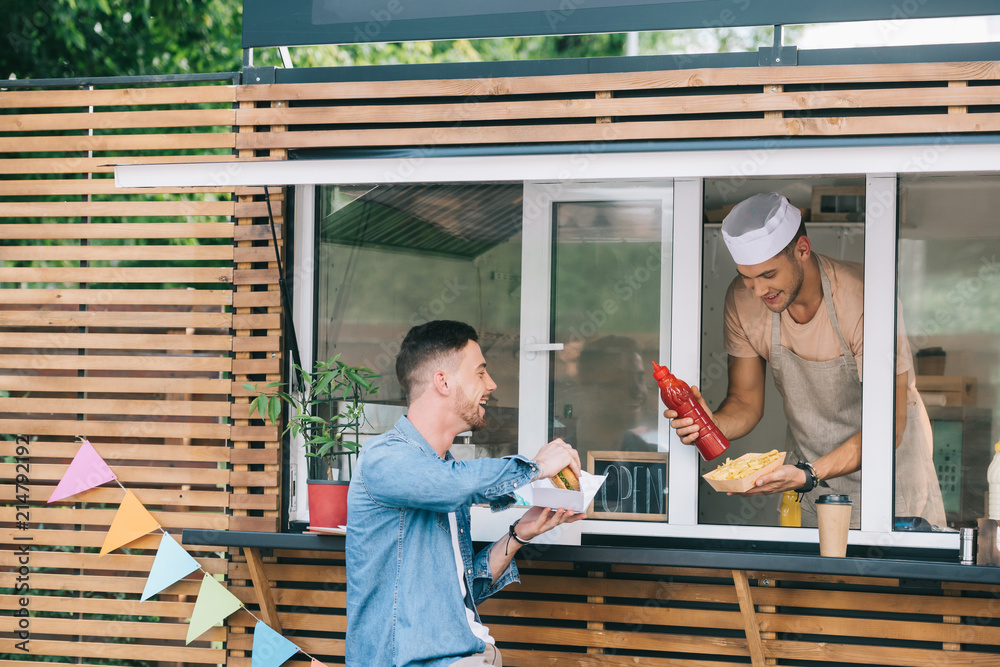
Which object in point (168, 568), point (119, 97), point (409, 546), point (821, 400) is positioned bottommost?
point (168, 568)

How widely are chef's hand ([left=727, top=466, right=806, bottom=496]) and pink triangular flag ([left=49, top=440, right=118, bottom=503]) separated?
268 centimetres

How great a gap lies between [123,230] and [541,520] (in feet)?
7.55

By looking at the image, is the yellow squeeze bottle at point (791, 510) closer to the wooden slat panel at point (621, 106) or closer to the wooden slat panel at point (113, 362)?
the wooden slat panel at point (621, 106)

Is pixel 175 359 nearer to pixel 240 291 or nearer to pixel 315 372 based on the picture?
pixel 240 291

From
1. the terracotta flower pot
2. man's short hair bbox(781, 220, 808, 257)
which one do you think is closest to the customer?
the terracotta flower pot

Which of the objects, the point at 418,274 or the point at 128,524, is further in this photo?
the point at 418,274

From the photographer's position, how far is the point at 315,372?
3520 millimetres

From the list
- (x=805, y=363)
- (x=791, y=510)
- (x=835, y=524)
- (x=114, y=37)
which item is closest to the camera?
(x=835, y=524)

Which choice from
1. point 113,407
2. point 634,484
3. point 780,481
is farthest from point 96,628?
point 780,481

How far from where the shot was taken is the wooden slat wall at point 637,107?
10.7 feet

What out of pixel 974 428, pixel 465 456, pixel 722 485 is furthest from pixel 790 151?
pixel 974 428

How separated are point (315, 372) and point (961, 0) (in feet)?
9.27

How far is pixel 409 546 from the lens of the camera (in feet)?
9.02

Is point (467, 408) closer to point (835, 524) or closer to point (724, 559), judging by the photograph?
point (724, 559)
